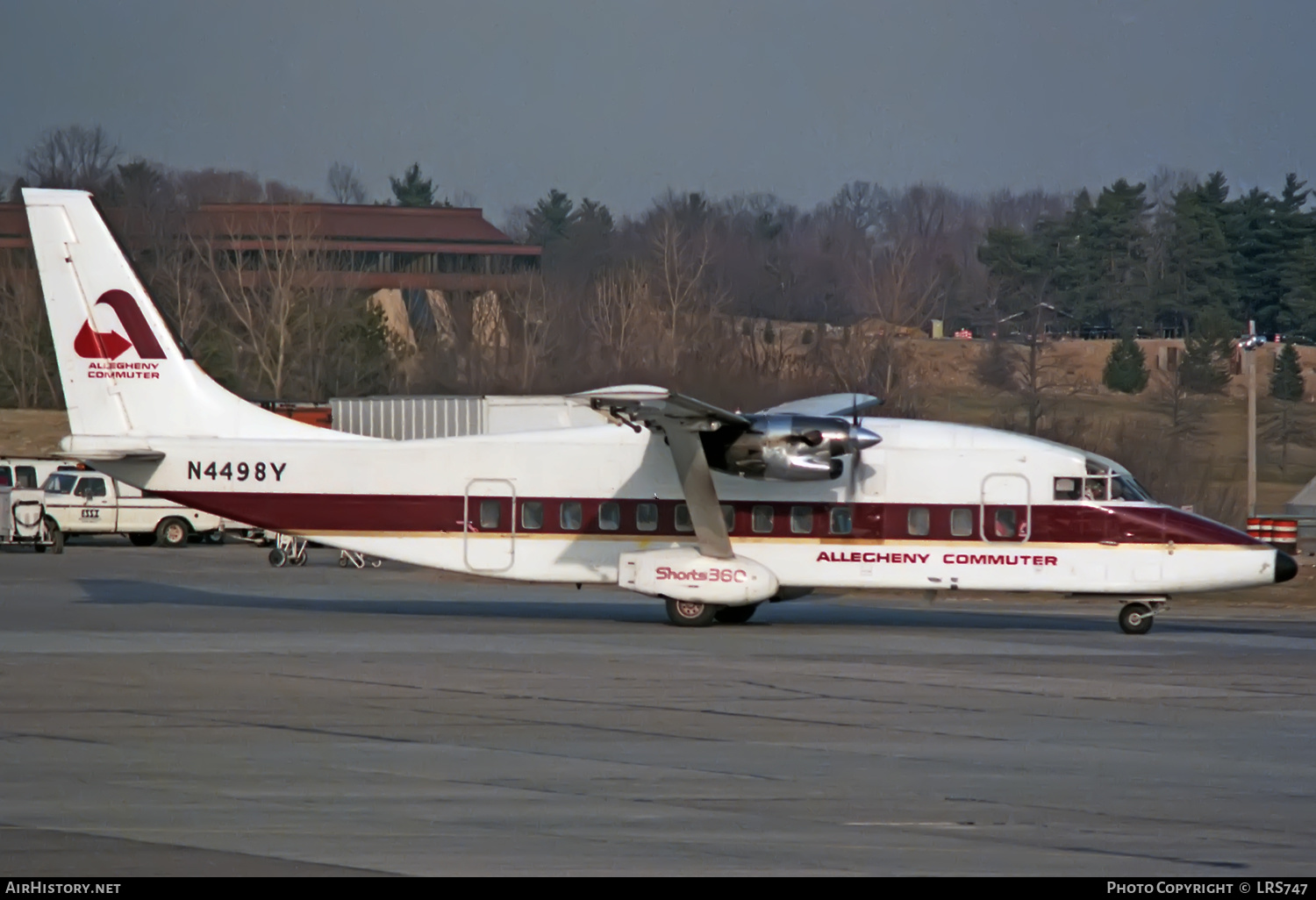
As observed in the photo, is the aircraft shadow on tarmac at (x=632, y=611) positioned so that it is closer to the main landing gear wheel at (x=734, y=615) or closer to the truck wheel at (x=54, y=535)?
the main landing gear wheel at (x=734, y=615)

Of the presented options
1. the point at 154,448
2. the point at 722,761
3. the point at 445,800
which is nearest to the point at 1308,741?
the point at 722,761

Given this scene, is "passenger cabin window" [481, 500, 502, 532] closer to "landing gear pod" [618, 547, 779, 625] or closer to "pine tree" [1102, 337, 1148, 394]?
"landing gear pod" [618, 547, 779, 625]

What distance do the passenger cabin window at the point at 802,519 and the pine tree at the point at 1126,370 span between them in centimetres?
6130

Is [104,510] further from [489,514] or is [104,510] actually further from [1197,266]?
[1197,266]

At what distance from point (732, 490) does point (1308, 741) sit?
10.3 metres

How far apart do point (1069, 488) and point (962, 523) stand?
1.53 m

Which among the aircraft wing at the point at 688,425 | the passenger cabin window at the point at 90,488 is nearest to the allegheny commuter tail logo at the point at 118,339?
the aircraft wing at the point at 688,425

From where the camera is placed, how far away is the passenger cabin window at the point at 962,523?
71.5ft

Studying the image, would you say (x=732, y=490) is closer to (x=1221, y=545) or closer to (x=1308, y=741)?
(x=1221, y=545)

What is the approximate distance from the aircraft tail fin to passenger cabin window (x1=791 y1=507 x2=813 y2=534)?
684 cm

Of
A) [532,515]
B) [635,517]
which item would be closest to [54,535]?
[532,515]

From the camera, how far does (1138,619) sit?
22.0 meters

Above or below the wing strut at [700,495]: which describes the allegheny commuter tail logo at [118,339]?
above

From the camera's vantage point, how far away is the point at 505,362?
59.3 metres
